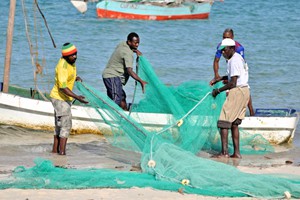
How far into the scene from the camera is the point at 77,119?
10.7 meters

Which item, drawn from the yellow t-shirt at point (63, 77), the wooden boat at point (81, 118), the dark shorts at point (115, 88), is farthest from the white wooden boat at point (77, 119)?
the yellow t-shirt at point (63, 77)

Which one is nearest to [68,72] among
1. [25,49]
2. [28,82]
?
[28,82]

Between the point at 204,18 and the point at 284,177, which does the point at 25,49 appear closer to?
the point at 204,18

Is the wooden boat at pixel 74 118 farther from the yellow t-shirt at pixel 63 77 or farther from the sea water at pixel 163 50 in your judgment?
the yellow t-shirt at pixel 63 77

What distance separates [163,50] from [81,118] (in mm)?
11686

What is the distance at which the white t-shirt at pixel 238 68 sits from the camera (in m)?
8.70

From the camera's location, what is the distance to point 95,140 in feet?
34.7

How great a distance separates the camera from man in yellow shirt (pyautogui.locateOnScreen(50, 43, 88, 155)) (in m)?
8.50

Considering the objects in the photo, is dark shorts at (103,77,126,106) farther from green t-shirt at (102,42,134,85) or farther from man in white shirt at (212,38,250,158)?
man in white shirt at (212,38,250,158)

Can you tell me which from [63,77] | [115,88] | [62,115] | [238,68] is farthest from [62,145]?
[238,68]

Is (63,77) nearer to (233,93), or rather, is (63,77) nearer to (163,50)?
(233,93)

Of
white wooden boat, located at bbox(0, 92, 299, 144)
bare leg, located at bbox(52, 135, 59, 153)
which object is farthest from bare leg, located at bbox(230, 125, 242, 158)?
bare leg, located at bbox(52, 135, 59, 153)

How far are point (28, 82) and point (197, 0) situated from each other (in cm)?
1831

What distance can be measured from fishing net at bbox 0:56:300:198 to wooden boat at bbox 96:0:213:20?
72.0 ft
